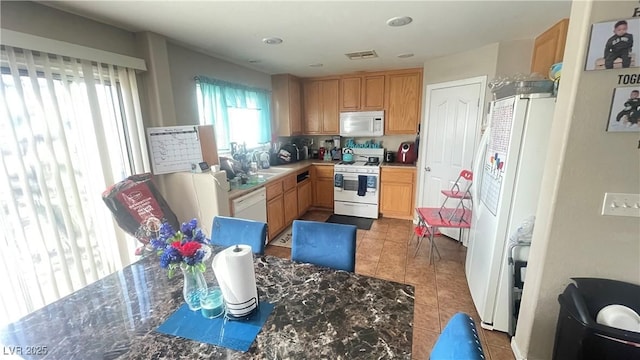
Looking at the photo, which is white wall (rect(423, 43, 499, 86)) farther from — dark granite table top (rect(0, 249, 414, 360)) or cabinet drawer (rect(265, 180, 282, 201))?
dark granite table top (rect(0, 249, 414, 360))

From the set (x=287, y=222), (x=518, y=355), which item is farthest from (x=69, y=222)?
(x=518, y=355)

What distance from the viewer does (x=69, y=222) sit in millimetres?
1797

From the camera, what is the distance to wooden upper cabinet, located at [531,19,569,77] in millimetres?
2004

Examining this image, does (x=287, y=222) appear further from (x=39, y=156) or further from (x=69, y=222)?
(x=39, y=156)

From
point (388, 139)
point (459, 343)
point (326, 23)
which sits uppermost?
point (326, 23)

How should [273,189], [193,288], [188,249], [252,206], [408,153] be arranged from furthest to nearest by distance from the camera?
1. [408,153]
2. [273,189]
3. [252,206]
4. [193,288]
5. [188,249]

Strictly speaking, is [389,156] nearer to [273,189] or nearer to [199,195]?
[273,189]

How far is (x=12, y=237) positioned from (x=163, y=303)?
1.23 meters

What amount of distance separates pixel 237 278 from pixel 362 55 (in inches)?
114

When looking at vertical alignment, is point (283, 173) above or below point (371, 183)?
above

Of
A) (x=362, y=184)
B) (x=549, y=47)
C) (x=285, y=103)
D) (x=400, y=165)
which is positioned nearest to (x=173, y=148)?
(x=285, y=103)

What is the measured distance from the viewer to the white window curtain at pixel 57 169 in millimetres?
1548

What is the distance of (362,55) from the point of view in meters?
3.07

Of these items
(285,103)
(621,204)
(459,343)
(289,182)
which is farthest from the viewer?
(285,103)
